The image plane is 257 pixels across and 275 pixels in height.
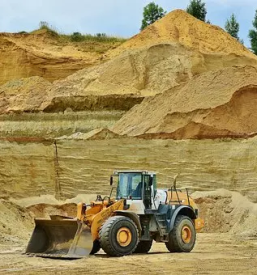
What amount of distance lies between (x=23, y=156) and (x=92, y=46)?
62.4 feet

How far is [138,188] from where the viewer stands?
643 inches

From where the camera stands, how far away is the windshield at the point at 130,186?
16312 mm

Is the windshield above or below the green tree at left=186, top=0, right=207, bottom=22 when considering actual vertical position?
below

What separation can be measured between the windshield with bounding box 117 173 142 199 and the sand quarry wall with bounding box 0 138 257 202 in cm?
865

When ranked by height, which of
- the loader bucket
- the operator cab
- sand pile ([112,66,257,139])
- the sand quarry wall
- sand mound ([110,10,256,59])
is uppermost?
sand mound ([110,10,256,59])

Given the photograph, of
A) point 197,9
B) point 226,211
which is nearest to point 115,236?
point 226,211

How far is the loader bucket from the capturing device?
15125mm

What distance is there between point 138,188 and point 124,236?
1.43m

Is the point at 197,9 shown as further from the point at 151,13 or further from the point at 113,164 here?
the point at 113,164

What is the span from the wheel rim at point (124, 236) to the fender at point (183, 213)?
56.9 inches

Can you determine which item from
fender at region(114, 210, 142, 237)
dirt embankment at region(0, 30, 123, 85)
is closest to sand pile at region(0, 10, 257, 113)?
dirt embankment at region(0, 30, 123, 85)

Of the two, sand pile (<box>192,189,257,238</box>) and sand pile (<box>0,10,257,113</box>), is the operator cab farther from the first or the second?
sand pile (<box>0,10,257,113</box>)

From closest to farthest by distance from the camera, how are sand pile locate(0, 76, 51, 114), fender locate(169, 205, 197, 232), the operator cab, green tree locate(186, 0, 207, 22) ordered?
the operator cab → fender locate(169, 205, 197, 232) → sand pile locate(0, 76, 51, 114) → green tree locate(186, 0, 207, 22)

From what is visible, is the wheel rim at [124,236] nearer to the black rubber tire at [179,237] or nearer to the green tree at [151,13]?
the black rubber tire at [179,237]
